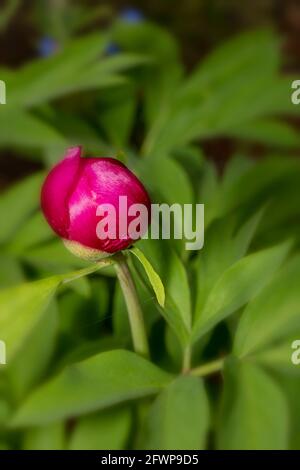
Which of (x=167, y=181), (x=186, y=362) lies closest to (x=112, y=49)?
(x=167, y=181)

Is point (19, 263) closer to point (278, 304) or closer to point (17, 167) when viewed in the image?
point (278, 304)

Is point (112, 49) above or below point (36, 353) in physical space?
above

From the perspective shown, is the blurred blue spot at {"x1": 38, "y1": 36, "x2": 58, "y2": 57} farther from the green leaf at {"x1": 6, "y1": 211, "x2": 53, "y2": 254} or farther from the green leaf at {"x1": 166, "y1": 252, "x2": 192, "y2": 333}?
the green leaf at {"x1": 166, "y1": 252, "x2": 192, "y2": 333}

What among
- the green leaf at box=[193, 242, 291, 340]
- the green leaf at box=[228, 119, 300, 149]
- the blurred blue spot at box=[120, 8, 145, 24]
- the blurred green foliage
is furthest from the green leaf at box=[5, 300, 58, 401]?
the blurred blue spot at box=[120, 8, 145, 24]

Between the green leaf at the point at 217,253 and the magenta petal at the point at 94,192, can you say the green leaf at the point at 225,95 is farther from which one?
the magenta petal at the point at 94,192

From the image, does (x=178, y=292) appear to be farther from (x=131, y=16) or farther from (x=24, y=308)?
(x=131, y=16)
